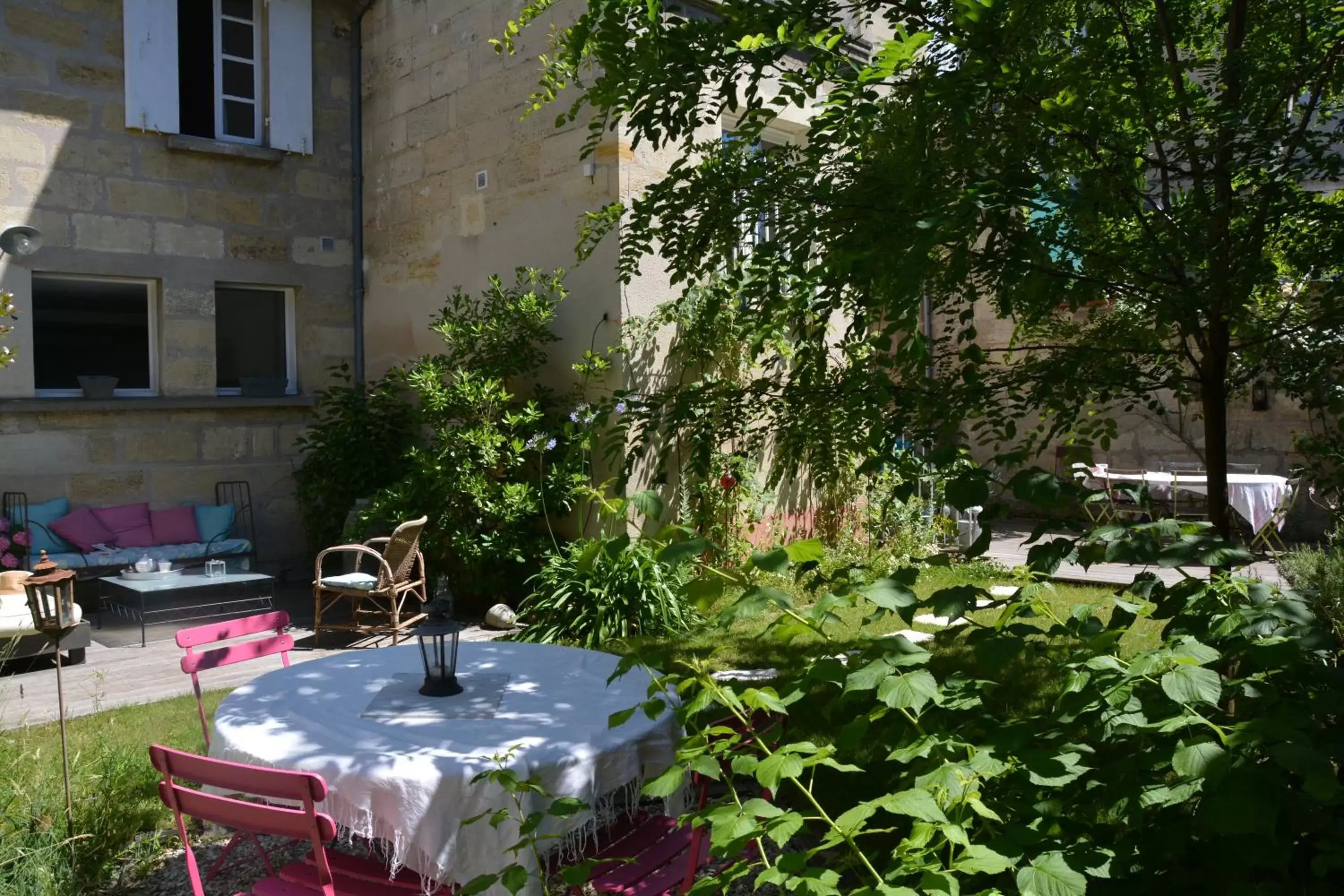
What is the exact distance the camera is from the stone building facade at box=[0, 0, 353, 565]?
8.10 m

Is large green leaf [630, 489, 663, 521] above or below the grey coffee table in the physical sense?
above

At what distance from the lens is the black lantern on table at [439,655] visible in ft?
10.3

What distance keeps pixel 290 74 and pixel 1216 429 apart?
8.47 meters

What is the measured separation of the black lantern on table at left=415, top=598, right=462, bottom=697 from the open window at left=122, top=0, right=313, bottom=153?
7.14 metres

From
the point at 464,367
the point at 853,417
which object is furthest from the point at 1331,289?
the point at 464,367

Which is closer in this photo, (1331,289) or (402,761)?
(402,761)

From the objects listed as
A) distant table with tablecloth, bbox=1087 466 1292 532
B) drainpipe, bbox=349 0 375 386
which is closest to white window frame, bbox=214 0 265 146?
drainpipe, bbox=349 0 375 386

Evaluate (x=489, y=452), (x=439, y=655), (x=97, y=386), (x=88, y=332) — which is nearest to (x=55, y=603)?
(x=439, y=655)

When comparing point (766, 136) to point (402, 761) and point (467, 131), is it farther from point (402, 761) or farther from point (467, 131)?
point (402, 761)

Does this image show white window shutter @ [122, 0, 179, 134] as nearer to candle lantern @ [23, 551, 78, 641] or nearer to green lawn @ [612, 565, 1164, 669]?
green lawn @ [612, 565, 1164, 669]

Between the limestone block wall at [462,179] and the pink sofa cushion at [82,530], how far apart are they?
265 centimetres

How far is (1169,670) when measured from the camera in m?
1.67

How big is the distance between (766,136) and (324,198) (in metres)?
4.09

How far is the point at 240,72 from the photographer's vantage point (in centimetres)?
929
